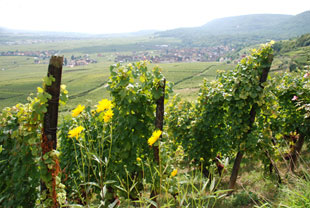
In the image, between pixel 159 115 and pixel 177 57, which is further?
pixel 177 57

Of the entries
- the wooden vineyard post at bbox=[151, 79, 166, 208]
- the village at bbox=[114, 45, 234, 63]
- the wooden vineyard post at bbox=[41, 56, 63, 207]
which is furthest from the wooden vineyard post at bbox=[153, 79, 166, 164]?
the village at bbox=[114, 45, 234, 63]

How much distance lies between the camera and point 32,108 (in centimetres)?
250

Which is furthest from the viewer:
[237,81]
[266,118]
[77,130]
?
[266,118]

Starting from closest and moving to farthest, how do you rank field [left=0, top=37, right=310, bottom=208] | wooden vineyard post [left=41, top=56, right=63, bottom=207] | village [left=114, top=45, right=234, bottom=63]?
field [left=0, top=37, right=310, bottom=208] < wooden vineyard post [left=41, top=56, right=63, bottom=207] < village [left=114, top=45, right=234, bottom=63]

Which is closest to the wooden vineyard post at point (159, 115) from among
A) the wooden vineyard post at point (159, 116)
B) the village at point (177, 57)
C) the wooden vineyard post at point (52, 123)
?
the wooden vineyard post at point (159, 116)

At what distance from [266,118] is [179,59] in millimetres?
127506

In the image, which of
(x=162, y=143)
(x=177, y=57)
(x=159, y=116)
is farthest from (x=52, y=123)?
(x=177, y=57)

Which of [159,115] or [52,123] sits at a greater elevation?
[52,123]

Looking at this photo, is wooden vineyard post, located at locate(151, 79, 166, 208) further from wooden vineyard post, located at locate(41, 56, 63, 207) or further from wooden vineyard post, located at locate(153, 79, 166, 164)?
wooden vineyard post, located at locate(41, 56, 63, 207)

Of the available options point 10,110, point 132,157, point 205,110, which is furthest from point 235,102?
point 10,110

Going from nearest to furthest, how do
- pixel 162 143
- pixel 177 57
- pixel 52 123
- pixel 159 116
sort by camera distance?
pixel 52 123
pixel 162 143
pixel 159 116
pixel 177 57

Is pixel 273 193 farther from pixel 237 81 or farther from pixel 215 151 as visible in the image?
pixel 237 81

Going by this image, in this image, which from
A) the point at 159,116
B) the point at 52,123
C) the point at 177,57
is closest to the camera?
the point at 52,123

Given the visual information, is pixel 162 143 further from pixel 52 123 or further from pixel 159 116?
pixel 52 123
